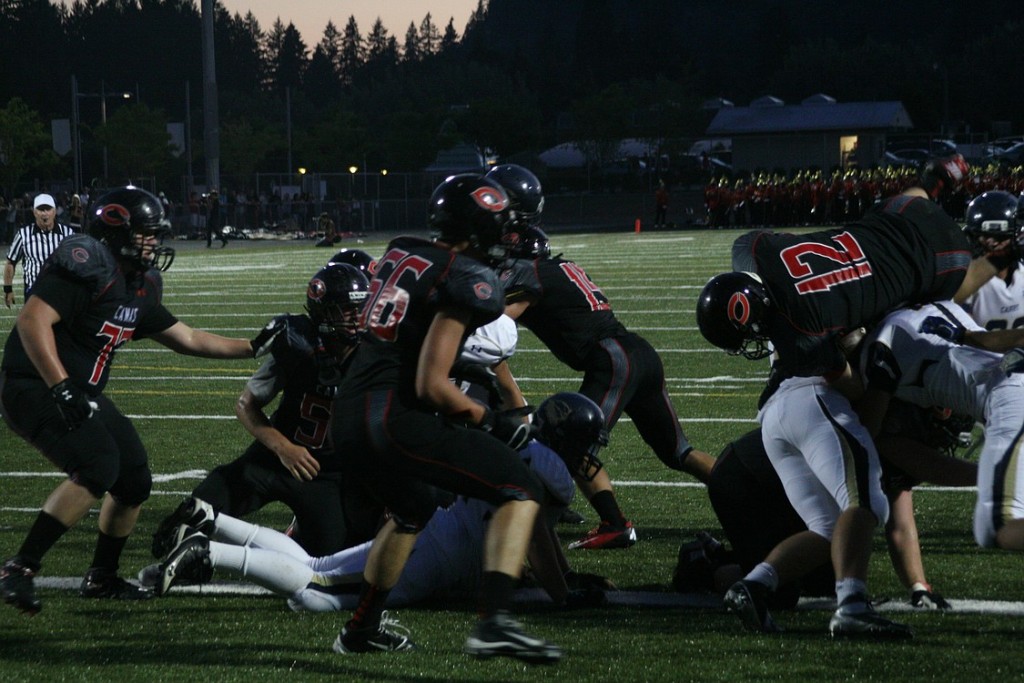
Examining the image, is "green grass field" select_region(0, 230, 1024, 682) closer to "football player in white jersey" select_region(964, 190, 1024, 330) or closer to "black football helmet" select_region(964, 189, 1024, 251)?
"football player in white jersey" select_region(964, 190, 1024, 330)

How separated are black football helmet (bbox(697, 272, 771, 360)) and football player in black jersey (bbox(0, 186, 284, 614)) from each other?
1624 mm

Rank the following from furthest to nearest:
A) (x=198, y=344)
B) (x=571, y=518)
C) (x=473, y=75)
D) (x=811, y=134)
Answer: (x=473, y=75), (x=811, y=134), (x=571, y=518), (x=198, y=344)

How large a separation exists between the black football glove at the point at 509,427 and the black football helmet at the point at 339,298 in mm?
922

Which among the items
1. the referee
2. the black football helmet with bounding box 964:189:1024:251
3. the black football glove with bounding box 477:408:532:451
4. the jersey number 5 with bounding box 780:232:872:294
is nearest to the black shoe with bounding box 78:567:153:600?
the black football glove with bounding box 477:408:532:451

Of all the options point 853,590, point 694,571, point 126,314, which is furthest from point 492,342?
point 853,590

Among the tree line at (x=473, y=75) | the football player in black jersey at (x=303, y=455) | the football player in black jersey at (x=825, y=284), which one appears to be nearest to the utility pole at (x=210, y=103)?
the tree line at (x=473, y=75)

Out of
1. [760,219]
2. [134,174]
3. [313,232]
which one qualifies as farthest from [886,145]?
[134,174]

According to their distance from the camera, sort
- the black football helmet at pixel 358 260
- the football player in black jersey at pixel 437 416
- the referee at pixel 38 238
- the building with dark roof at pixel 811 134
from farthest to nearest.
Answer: the building with dark roof at pixel 811 134 → the referee at pixel 38 238 → the black football helmet at pixel 358 260 → the football player in black jersey at pixel 437 416

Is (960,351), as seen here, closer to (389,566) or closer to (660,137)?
(389,566)

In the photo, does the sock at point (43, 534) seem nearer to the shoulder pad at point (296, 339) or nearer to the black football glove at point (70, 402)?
the black football glove at point (70, 402)

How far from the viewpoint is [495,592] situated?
13.1 feet

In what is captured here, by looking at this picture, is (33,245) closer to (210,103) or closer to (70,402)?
(70,402)

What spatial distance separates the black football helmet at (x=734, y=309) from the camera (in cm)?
444

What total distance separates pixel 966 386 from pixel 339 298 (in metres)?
2.07
